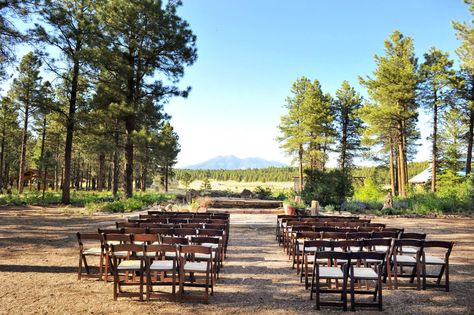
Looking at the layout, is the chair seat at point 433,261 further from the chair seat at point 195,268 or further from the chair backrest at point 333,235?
the chair seat at point 195,268

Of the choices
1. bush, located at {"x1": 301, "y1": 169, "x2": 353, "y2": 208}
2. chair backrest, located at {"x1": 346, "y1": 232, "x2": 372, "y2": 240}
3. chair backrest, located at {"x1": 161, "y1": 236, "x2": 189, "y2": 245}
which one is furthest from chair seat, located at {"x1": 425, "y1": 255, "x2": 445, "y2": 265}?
bush, located at {"x1": 301, "y1": 169, "x2": 353, "y2": 208}

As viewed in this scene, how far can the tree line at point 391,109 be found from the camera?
113ft

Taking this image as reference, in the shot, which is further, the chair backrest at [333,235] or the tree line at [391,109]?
the tree line at [391,109]

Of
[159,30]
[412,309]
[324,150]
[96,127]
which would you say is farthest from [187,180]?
[412,309]

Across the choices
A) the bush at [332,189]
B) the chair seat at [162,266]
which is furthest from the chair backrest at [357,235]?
the bush at [332,189]

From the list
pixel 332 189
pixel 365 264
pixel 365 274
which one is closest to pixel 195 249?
pixel 365 274

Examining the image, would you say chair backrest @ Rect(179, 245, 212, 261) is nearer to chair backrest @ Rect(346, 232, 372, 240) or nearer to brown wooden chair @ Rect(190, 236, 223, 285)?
brown wooden chair @ Rect(190, 236, 223, 285)

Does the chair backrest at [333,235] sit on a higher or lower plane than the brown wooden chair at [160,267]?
higher

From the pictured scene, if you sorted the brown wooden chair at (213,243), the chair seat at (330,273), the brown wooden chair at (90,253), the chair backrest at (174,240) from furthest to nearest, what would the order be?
the brown wooden chair at (90,253), the brown wooden chair at (213,243), the chair backrest at (174,240), the chair seat at (330,273)

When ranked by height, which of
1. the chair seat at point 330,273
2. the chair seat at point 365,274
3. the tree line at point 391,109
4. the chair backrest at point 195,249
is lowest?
the chair seat at point 330,273

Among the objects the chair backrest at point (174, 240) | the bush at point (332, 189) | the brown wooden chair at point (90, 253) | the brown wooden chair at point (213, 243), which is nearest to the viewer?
the chair backrest at point (174, 240)

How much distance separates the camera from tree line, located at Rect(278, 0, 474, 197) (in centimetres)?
3431

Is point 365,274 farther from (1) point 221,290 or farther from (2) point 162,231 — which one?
(2) point 162,231

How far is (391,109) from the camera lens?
1372 inches
